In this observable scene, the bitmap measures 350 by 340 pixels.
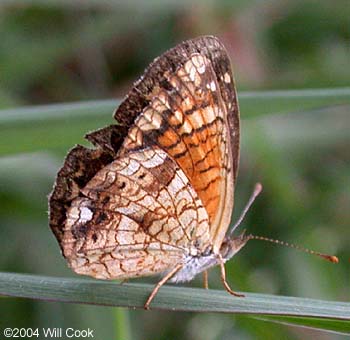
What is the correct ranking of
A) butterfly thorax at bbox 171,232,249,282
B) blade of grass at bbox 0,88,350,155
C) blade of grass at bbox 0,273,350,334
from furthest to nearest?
blade of grass at bbox 0,88,350,155 < butterfly thorax at bbox 171,232,249,282 < blade of grass at bbox 0,273,350,334

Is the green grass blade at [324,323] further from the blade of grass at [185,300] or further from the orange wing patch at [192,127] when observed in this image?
the orange wing patch at [192,127]

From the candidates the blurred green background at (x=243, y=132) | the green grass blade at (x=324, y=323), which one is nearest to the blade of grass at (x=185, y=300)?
the green grass blade at (x=324, y=323)

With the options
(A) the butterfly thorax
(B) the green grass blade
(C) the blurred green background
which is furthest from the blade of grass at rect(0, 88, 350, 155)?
(B) the green grass blade

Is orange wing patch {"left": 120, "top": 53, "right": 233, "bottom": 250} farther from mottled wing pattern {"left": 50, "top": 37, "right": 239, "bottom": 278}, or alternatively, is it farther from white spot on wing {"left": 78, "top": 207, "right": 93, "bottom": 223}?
white spot on wing {"left": 78, "top": 207, "right": 93, "bottom": 223}

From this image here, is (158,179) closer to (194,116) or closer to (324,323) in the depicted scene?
(194,116)

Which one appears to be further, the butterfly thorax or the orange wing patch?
the butterfly thorax

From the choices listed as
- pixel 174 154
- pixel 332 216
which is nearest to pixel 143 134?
pixel 174 154
